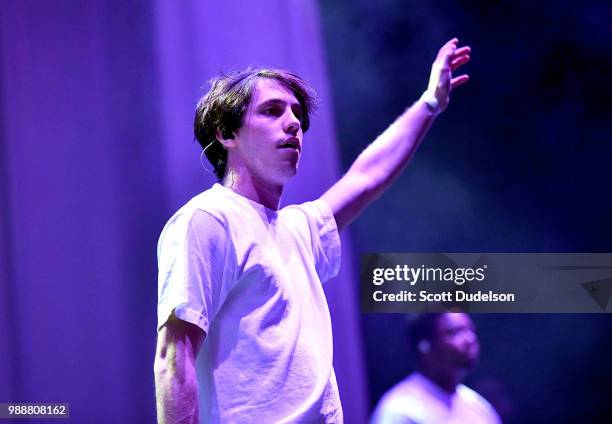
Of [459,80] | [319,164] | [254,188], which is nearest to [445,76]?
[459,80]

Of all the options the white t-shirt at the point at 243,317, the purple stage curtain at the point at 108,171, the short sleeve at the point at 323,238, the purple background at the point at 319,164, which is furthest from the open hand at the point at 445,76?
the white t-shirt at the point at 243,317

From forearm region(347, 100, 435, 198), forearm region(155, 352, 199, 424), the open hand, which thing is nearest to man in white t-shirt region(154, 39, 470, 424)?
forearm region(155, 352, 199, 424)

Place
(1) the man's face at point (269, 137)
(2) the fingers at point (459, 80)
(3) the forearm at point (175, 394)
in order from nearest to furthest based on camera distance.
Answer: (3) the forearm at point (175, 394), (1) the man's face at point (269, 137), (2) the fingers at point (459, 80)

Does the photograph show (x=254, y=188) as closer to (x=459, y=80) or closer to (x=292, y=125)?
(x=292, y=125)

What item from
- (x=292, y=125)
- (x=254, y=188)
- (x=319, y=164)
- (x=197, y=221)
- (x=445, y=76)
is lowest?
(x=197, y=221)

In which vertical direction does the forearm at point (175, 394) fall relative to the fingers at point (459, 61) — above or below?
below

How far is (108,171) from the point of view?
2064 millimetres

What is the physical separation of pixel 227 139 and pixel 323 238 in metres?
0.29

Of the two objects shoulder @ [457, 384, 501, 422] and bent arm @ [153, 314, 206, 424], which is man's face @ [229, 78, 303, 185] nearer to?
bent arm @ [153, 314, 206, 424]

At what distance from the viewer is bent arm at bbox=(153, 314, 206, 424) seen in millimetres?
1124

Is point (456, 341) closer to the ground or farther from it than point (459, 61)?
closer to the ground

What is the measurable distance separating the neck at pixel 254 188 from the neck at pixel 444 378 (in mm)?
829

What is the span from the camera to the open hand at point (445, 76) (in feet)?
6.03

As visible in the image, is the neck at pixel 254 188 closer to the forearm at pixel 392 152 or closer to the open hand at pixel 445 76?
the forearm at pixel 392 152
